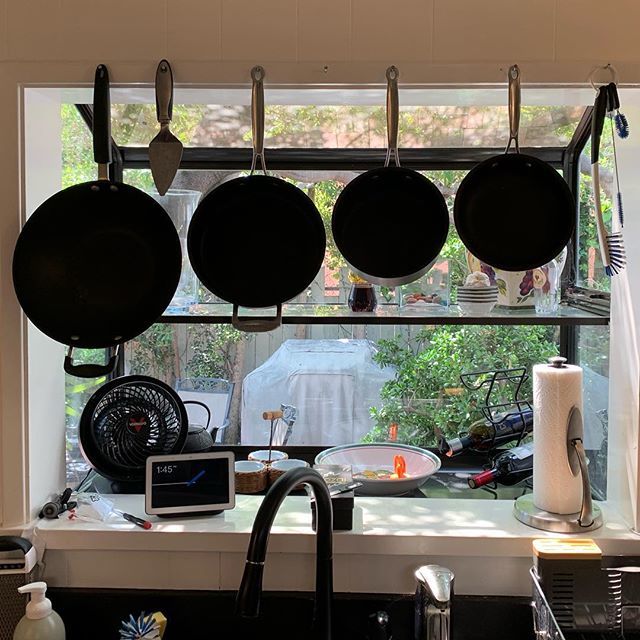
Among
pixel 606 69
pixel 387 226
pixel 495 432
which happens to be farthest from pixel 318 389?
pixel 606 69

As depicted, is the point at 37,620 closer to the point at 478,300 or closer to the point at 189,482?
the point at 189,482

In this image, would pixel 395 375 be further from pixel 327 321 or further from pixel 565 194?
pixel 565 194

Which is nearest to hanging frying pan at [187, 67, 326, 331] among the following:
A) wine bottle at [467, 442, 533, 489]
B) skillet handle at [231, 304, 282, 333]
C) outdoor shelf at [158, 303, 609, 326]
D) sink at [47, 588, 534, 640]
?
skillet handle at [231, 304, 282, 333]

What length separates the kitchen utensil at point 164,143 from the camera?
1.36 meters

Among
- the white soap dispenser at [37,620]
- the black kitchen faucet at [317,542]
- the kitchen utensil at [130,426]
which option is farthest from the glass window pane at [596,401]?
the white soap dispenser at [37,620]

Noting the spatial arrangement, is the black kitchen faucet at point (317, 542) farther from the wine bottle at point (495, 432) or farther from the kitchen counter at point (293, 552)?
the wine bottle at point (495, 432)

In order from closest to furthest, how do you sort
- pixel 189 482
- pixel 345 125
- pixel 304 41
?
pixel 304 41 → pixel 189 482 → pixel 345 125

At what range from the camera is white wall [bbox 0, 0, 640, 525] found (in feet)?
4.50

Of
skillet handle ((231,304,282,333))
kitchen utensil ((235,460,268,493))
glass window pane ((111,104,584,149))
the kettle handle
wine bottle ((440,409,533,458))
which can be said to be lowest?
kitchen utensil ((235,460,268,493))

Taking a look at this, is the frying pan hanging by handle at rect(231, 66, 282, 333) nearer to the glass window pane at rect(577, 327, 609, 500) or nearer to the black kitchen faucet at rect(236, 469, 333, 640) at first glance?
the black kitchen faucet at rect(236, 469, 333, 640)

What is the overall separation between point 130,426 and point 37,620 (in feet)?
1.50

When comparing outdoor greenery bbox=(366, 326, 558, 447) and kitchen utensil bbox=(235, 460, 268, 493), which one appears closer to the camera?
kitchen utensil bbox=(235, 460, 268, 493)

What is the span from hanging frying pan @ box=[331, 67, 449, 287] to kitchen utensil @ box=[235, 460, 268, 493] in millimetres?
546

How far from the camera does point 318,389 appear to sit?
1878 mm
